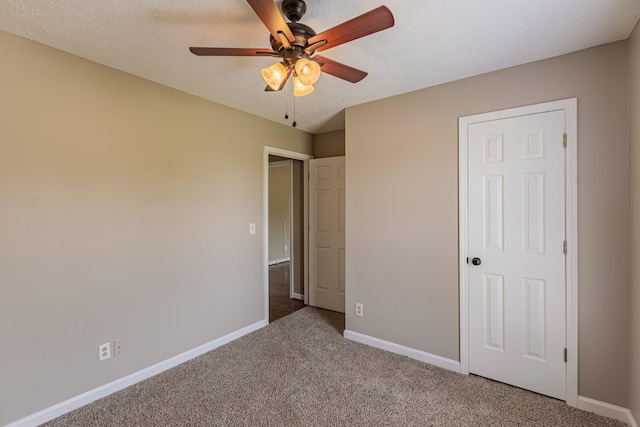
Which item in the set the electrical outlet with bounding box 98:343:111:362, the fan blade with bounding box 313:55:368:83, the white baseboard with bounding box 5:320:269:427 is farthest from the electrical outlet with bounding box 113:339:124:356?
the fan blade with bounding box 313:55:368:83

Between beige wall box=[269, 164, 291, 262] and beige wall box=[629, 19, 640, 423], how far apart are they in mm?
5724

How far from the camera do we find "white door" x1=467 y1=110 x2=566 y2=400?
2.05 m

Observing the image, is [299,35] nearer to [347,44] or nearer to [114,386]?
[347,44]

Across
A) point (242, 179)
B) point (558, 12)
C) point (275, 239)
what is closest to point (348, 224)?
point (242, 179)

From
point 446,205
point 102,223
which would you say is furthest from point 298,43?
point 102,223

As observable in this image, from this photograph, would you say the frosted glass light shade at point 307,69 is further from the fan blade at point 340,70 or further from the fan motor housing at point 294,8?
the fan motor housing at point 294,8

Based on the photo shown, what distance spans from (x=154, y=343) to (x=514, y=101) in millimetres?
3387

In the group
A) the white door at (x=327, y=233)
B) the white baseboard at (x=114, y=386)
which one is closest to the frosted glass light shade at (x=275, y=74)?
the white door at (x=327, y=233)

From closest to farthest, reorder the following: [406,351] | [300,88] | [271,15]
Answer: [271,15] → [300,88] → [406,351]

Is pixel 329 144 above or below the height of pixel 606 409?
above

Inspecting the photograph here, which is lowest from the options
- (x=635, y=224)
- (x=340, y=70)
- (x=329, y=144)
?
(x=635, y=224)

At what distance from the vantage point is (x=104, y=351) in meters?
2.16

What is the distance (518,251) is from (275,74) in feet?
6.81

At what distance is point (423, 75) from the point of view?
7.61ft
